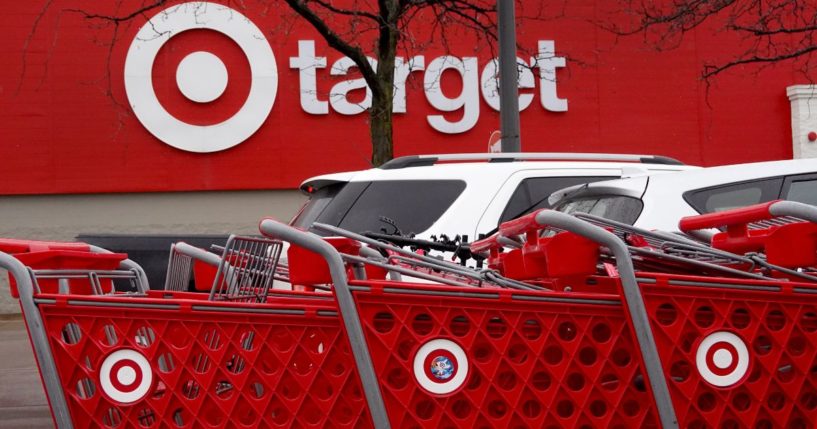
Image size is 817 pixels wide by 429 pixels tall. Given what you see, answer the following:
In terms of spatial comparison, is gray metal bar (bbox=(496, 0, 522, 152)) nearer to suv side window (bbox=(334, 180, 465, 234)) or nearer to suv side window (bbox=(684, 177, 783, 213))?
suv side window (bbox=(334, 180, 465, 234))

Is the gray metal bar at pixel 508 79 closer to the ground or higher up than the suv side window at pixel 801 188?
higher up

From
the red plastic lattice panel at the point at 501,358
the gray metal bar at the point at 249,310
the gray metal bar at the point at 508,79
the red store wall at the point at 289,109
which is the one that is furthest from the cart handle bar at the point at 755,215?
the red store wall at the point at 289,109

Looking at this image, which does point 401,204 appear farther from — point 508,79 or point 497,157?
point 508,79

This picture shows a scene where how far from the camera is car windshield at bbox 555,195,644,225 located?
20.8 feet

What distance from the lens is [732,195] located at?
21.0 ft

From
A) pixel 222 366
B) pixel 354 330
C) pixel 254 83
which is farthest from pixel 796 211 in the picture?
pixel 254 83

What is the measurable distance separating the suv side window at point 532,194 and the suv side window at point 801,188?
1.67 metres

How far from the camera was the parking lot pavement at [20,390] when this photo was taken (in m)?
7.95

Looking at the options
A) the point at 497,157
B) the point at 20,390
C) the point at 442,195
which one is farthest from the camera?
the point at 20,390

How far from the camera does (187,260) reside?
5449 millimetres

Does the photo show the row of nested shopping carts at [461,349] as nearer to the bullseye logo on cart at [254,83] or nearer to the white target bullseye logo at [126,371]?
the white target bullseye logo at [126,371]

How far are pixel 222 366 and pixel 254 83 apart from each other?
16104 mm

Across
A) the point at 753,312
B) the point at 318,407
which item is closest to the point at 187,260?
the point at 318,407

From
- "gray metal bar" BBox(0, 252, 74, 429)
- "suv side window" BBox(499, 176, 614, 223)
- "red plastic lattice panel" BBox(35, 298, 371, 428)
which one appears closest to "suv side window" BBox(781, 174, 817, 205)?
"suv side window" BBox(499, 176, 614, 223)
